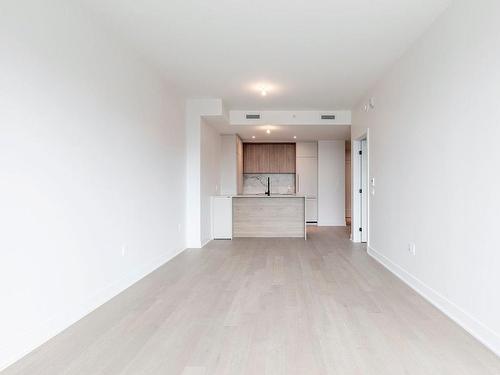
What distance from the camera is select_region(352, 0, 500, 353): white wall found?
2.31 metres

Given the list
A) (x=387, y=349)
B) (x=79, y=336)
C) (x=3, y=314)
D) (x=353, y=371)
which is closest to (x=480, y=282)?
(x=387, y=349)

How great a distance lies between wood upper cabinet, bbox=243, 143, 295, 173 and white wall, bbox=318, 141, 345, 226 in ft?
3.17

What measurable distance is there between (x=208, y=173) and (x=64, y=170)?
4198 millimetres

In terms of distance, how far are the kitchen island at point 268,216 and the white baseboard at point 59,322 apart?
3.62 metres

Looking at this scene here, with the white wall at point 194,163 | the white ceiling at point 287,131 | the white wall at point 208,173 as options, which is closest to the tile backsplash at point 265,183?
the white ceiling at point 287,131

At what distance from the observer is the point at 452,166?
111 inches

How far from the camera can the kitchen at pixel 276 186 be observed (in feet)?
24.1

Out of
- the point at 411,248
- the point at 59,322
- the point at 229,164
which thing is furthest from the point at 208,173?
the point at 59,322

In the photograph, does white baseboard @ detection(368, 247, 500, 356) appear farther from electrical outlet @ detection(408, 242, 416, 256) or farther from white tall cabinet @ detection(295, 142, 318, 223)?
white tall cabinet @ detection(295, 142, 318, 223)

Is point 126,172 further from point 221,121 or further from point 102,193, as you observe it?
point 221,121

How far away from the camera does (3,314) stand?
2031 millimetres

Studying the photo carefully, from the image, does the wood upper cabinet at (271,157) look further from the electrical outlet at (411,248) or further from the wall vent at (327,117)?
the electrical outlet at (411,248)

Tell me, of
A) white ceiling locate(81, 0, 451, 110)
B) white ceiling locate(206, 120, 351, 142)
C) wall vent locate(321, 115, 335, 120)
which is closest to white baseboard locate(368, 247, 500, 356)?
white ceiling locate(81, 0, 451, 110)

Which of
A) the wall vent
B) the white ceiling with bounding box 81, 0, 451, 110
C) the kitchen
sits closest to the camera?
the white ceiling with bounding box 81, 0, 451, 110
